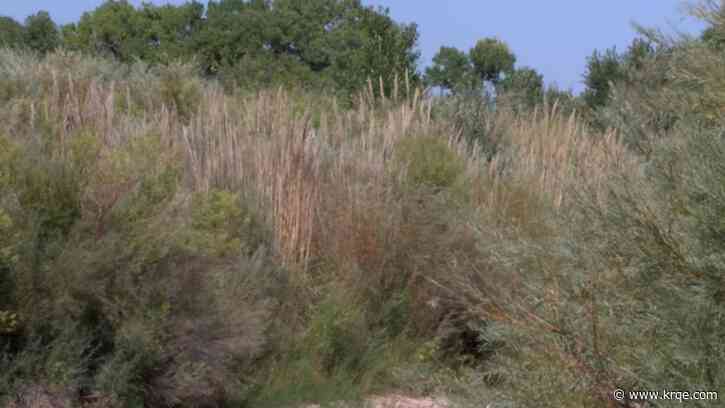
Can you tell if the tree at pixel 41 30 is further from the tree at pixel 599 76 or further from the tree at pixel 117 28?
the tree at pixel 599 76

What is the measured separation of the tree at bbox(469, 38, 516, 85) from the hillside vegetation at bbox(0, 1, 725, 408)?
21.5 meters

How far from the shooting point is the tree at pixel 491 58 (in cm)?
3409

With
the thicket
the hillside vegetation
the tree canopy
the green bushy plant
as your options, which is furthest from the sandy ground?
the tree canopy

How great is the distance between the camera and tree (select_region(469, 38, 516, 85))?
112ft

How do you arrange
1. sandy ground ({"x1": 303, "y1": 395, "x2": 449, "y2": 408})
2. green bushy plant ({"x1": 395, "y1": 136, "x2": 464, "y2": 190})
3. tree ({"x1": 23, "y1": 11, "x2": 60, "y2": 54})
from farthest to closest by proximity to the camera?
tree ({"x1": 23, "y1": 11, "x2": 60, "y2": 54}), green bushy plant ({"x1": 395, "y1": 136, "x2": 464, "y2": 190}), sandy ground ({"x1": 303, "y1": 395, "x2": 449, "y2": 408})

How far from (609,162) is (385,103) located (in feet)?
22.8

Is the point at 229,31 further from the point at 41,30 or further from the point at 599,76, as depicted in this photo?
the point at 599,76

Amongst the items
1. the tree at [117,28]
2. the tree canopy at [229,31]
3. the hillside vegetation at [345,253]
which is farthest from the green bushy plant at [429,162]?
the tree at [117,28]

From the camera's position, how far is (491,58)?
3491 centimetres

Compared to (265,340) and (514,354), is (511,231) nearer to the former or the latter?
(514,354)

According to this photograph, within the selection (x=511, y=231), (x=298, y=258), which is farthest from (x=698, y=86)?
(x=298, y=258)

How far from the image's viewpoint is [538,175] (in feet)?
37.6

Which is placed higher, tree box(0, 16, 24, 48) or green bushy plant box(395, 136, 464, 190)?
tree box(0, 16, 24, 48)

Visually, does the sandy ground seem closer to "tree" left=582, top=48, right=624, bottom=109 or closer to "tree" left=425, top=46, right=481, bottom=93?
"tree" left=582, top=48, right=624, bottom=109
